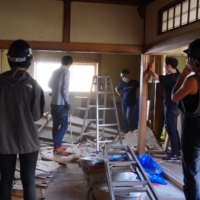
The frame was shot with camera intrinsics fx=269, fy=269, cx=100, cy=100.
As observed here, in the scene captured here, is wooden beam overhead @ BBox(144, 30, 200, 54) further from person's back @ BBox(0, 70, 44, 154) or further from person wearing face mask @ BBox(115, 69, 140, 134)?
person wearing face mask @ BBox(115, 69, 140, 134)

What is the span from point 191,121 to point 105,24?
8.10 ft

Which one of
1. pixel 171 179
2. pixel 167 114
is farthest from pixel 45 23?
pixel 171 179

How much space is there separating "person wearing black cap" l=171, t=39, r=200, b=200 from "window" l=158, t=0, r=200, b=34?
1.01 meters

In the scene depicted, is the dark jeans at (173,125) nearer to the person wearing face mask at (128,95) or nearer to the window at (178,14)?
the window at (178,14)

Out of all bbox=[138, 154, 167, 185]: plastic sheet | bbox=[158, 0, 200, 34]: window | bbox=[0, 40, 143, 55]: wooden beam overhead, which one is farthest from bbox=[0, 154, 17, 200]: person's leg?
bbox=[0, 40, 143, 55]: wooden beam overhead

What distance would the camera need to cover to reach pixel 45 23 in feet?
12.7

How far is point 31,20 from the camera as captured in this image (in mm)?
3822

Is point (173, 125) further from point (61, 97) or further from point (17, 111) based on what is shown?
point (17, 111)

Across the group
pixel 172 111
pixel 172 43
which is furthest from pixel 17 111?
pixel 172 111

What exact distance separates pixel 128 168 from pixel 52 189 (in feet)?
3.41

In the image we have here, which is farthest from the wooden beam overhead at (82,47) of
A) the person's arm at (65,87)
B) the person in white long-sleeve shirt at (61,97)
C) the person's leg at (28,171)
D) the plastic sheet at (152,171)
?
the person's leg at (28,171)

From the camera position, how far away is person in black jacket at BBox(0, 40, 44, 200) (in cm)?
177

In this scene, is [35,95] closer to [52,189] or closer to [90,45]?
[52,189]

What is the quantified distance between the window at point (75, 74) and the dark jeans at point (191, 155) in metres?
5.57
